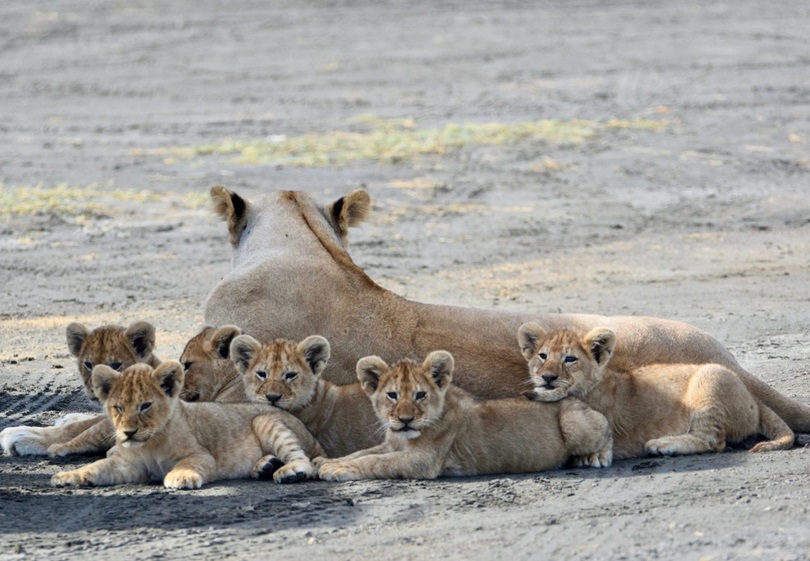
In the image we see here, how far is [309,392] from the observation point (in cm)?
919

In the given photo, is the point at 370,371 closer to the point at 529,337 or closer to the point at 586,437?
the point at 529,337

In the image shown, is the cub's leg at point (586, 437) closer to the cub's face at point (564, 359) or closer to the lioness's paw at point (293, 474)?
the cub's face at point (564, 359)

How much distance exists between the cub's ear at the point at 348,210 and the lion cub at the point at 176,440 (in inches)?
102

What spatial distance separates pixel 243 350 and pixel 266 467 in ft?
2.61

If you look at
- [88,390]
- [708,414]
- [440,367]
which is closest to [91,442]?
[88,390]

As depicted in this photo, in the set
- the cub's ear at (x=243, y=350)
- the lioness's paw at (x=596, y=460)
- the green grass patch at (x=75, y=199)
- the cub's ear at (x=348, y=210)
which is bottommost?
the lioness's paw at (x=596, y=460)

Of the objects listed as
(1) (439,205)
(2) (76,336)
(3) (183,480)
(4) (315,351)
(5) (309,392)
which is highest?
(1) (439,205)

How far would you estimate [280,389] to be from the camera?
9125mm

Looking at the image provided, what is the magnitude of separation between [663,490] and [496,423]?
114 centimetres

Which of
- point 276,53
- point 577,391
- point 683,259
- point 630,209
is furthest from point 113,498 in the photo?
point 276,53

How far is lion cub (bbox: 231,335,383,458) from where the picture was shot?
9.11 meters

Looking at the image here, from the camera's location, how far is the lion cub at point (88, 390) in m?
9.47

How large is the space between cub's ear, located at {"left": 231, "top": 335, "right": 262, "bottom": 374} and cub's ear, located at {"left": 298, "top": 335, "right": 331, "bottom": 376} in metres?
0.28

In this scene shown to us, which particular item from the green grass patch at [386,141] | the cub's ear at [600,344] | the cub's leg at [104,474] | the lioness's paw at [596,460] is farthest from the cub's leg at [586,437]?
the green grass patch at [386,141]
